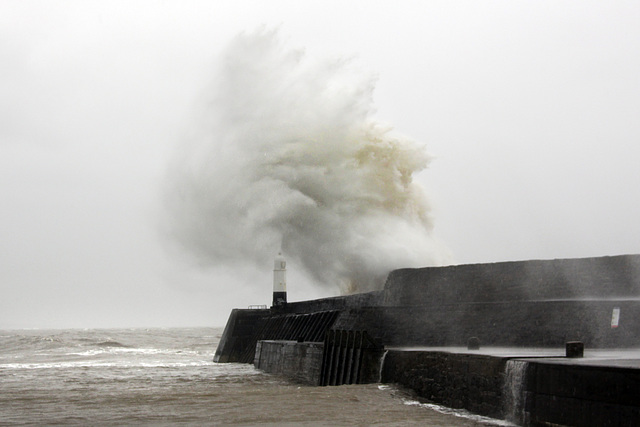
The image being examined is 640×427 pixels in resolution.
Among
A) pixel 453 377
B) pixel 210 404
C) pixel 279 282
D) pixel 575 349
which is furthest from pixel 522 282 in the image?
pixel 279 282

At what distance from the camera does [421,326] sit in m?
17.2

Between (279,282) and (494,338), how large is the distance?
46.5 feet

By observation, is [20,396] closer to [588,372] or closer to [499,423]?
[499,423]

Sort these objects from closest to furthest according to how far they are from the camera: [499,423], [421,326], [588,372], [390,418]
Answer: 1. [588,372]
2. [499,423]
3. [390,418]
4. [421,326]

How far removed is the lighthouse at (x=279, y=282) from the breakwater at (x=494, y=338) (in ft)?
18.9

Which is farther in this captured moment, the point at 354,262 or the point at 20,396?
the point at 354,262

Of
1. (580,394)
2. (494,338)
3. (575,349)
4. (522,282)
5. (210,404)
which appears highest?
(522,282)

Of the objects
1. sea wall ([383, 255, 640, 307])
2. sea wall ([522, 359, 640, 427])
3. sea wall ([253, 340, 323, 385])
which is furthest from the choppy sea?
sea wall ([383, 255, 640, 307])

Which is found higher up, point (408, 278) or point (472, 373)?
point (408, 278)

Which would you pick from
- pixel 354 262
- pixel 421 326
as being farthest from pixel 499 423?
pixel 354 262

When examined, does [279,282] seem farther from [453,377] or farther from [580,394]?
[580,394]

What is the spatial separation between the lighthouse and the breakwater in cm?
577

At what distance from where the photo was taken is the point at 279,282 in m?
28.7

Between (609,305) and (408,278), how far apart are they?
5920 millimetres
